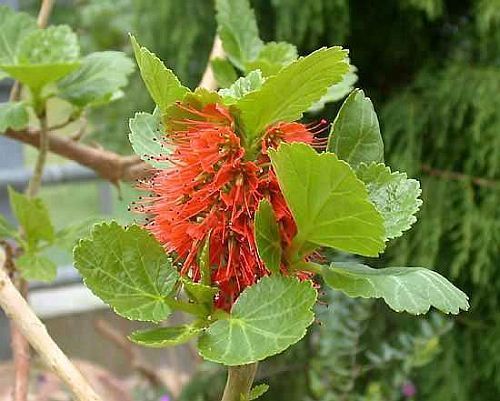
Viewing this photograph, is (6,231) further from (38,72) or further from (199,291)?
(199,291)

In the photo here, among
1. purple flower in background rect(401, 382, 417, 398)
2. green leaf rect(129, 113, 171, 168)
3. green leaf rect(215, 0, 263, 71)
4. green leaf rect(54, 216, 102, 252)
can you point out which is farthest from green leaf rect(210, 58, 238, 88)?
purple flower in background rect(401, 382, 417, 398)

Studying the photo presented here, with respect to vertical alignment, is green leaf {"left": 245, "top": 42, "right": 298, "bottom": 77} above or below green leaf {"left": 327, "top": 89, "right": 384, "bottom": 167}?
below

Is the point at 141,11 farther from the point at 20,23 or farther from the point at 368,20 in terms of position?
the point at 20,23

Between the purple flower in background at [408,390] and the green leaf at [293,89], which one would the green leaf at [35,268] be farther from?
the purple flower in background at [408,390]

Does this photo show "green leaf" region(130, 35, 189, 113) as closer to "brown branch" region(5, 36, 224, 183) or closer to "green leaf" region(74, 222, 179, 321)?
"green leaf" region(74, 222, 179, 321)

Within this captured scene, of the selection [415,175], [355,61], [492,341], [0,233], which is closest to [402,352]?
[492,341]
